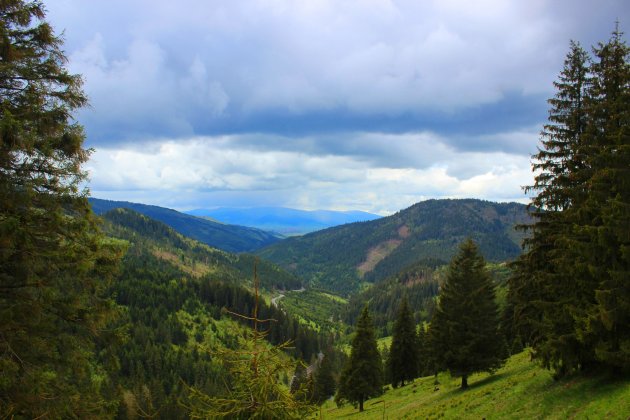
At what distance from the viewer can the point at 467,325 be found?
33688 millimetres

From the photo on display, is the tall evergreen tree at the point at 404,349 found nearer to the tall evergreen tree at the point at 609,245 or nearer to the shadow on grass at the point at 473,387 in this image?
the shadow on grass at the point at 473,387

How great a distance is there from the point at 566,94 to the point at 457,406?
73.2ft

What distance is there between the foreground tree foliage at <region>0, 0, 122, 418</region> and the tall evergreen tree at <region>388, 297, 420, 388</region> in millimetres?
51539

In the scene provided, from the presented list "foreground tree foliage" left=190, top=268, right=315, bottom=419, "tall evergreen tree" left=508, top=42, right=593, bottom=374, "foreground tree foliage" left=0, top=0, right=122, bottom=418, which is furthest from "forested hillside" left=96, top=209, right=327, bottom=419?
"foreground tree foliage" left=190, top=268, right=315, bottom=419

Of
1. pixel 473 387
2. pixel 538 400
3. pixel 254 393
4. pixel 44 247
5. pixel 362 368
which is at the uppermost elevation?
pixel 44 247

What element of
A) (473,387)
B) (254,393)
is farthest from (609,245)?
(473,387)

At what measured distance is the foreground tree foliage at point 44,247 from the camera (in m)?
11.3

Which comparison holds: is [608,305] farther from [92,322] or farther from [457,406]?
[92,322]

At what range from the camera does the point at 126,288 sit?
154750 millimetres

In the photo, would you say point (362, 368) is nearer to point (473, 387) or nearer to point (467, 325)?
point (473, 387)

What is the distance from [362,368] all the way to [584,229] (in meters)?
35.0

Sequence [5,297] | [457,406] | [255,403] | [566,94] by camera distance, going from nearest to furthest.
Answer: [255,403], [5,297], [566,94], [457,406]

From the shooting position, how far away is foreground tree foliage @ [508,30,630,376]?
16719 mm

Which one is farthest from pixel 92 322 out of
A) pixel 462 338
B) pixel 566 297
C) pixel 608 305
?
pixel 462 338
